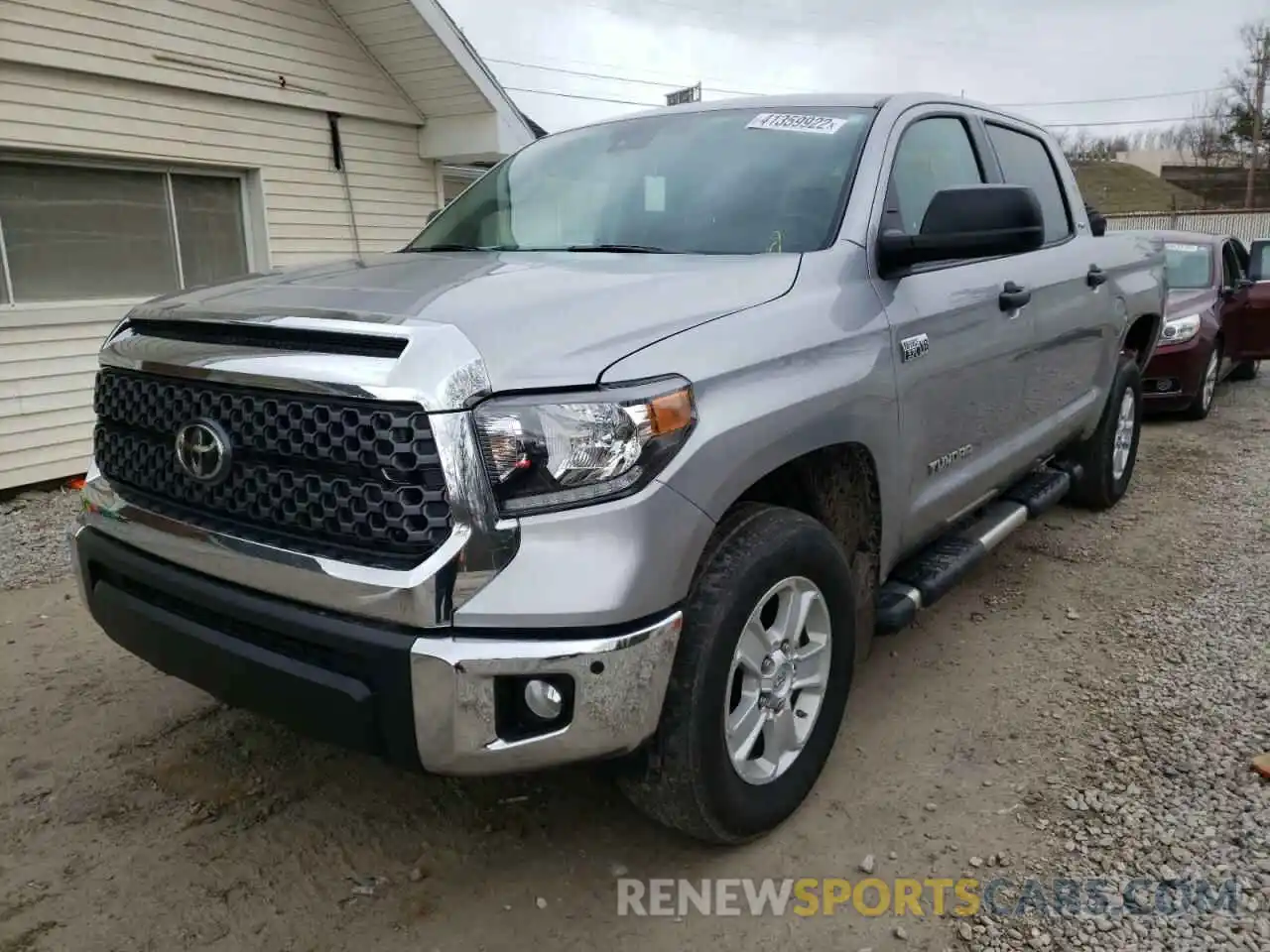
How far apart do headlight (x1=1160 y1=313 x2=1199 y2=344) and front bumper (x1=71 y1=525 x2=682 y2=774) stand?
8047 mm

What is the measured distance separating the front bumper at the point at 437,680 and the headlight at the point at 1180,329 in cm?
805

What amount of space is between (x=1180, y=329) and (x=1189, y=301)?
20.8 inches

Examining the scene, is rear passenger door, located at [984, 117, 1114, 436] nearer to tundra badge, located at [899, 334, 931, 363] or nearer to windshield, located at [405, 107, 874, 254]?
tundra badge, located at [899, 334, 931, 363]

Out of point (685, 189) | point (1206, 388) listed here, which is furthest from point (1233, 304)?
point (685, 189)

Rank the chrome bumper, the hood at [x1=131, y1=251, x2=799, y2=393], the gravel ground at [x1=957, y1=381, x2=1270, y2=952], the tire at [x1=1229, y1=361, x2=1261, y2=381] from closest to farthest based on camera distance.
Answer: the chrome bumper → the hood at [x1=131, y1=251, x2=799, y2=393] → the gravel ground at [x1=957, y1=381, x2=1270, y2=952] → the tire at [x1=1229, y1=361, x2=1261, y2=381]

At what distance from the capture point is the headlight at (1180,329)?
8.53 m

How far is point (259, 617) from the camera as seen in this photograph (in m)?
2.20

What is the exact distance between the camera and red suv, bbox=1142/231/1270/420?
8.60m

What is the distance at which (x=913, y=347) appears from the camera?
9.87 feet

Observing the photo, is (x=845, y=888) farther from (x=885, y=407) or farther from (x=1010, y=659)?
(x=1010, y=659)

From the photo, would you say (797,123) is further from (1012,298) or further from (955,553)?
(955,553)

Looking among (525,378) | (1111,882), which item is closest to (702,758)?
(525,378)

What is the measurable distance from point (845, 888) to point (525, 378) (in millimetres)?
1574

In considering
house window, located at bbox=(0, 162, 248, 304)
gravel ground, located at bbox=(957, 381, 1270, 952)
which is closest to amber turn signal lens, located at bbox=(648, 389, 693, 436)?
gravel ground, located at bbox=(957, 381, 1270, 952)
